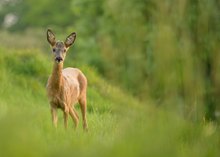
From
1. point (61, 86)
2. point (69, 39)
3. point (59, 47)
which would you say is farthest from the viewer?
point (69, 39)

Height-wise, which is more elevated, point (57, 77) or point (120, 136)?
point (57, 77)

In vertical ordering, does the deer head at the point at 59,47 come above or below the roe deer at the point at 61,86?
above

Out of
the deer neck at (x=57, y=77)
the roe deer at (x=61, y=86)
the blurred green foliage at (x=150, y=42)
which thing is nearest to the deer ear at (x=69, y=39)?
the roe deer at (x=61, y=86)

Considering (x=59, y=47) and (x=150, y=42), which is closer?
(x=59, y=47)

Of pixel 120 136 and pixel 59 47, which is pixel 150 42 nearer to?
pixel 59 47

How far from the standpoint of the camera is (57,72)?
34.7 feet

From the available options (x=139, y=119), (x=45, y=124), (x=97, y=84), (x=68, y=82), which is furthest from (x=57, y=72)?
(x=97, y=84)

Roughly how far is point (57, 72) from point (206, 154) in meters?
4.98

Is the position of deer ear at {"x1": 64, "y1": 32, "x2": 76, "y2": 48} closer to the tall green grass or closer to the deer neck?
the deer neck

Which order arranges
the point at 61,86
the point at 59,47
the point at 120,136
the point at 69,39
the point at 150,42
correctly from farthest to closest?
the point at 150,42, the point at 69,39, the point at 59,47, the point at 61,86, the point at 120,136

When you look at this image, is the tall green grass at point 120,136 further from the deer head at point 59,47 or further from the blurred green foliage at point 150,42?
the deer head at point 59,47

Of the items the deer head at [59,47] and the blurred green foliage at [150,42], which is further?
the deer head at [59,47]

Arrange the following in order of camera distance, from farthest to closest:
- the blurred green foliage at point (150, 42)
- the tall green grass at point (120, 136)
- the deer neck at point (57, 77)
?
the deer neck at point (57, 77), the blurred green foliage at point (150, 42), the tall green grass at point (120, 136)

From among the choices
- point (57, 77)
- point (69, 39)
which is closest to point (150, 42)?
point (69, 39)
